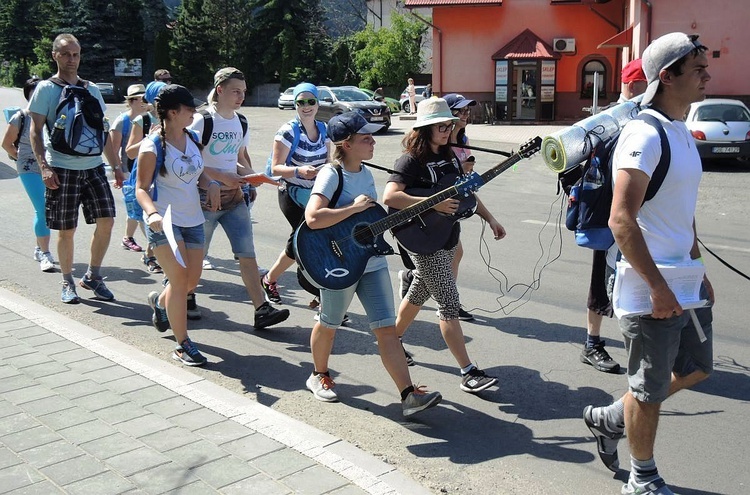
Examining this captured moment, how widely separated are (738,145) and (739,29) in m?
9.73

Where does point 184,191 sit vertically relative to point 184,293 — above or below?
above

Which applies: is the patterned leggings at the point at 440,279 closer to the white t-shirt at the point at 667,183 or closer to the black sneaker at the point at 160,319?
the white t-shirt at the point at 667,183

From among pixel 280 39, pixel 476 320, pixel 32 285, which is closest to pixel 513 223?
pixel 476 320

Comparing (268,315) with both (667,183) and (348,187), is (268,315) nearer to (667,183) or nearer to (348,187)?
(348,187)

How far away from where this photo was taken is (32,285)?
8023mm

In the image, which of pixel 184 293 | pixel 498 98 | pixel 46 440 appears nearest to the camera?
pixel 46 440

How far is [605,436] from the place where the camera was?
4039 mm

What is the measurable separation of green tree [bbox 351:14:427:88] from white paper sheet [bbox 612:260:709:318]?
44.8 metres

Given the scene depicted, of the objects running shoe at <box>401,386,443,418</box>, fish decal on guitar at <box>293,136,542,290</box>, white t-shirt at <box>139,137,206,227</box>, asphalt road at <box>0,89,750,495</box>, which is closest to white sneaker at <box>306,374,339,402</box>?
asphalt road at <box>0,89,750,495</box>

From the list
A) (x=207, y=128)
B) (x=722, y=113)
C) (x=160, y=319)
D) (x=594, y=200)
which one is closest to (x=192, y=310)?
(x=160, y=319)

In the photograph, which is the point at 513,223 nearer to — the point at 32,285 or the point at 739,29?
the point at 32,285

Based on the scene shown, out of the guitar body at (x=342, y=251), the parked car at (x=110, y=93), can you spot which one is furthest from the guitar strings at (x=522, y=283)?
the parked car at (x=110, y=93)

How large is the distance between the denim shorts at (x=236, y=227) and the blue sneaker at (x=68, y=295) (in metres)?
1.65

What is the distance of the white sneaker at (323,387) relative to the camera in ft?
16.9
